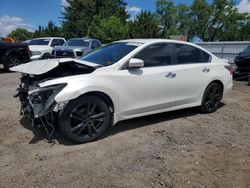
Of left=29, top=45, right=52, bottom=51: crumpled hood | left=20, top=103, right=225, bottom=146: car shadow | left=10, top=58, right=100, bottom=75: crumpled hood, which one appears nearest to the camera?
left=10, top=58, right=100, bottom=75: crumpled hood

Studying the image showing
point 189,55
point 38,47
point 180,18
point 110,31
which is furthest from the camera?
point 180,18

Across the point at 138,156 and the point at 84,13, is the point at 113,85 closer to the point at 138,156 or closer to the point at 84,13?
the point at 138,156

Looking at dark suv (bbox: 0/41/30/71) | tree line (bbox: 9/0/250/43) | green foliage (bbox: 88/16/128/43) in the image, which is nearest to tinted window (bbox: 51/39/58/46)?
dark suv (bbox: 0/41/30/71)

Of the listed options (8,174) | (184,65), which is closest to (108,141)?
(8,174)

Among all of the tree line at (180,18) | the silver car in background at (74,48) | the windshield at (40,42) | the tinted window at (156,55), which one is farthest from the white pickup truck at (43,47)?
the tree line at (180,18)

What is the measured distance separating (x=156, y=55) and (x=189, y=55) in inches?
36.8

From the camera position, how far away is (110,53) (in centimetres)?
532

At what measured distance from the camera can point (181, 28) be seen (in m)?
63.3

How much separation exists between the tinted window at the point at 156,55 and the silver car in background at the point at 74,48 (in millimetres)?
9783

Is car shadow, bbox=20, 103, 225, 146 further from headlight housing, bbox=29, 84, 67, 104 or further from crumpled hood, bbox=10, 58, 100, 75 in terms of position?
crumpled hood, bbox=10, 58, 100, 75

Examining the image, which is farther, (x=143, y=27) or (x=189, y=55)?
(x=143, y=27)

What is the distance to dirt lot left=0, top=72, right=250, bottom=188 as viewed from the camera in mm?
3475

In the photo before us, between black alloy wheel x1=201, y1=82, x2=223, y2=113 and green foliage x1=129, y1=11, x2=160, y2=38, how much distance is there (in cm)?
2669

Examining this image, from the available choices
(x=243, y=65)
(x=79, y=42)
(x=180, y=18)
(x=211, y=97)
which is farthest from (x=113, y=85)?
(x=180, y=18)
